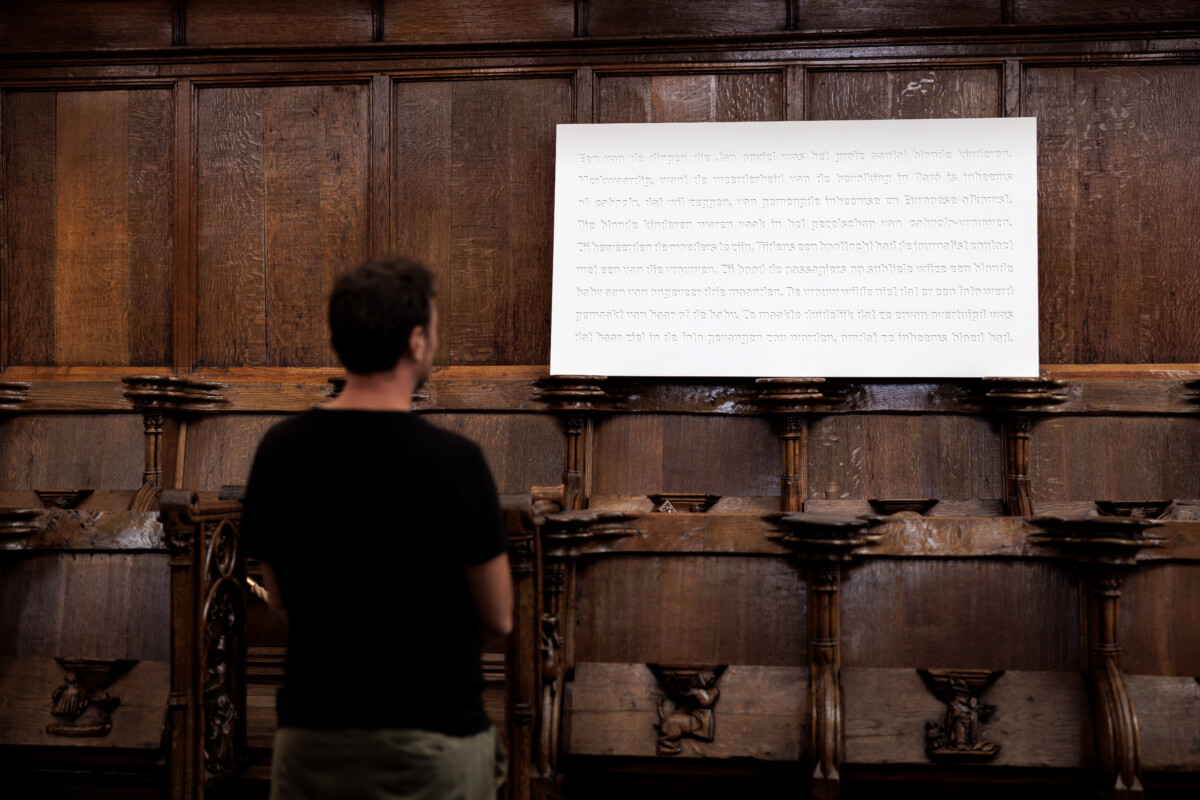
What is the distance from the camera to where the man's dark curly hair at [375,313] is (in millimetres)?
1214

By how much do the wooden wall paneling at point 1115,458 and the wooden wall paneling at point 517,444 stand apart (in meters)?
1.96

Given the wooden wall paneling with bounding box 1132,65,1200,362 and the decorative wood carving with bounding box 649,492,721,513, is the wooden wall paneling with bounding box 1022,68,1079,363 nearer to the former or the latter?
the wooden wall paneling with bounding box 1132,65,1200,362

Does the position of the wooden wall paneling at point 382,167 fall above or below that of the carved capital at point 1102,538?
above

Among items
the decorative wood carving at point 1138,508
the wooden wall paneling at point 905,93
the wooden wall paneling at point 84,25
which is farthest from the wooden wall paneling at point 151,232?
the decorative wood carving at point 1138,508

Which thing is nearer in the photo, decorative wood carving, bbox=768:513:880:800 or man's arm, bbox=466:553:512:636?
man's arm, bbox=466:553:512:636

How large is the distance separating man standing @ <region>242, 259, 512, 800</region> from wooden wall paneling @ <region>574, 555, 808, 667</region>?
155cm

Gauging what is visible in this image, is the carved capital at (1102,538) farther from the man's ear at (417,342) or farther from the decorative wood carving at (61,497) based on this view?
the decorative wood carving at (61,497)

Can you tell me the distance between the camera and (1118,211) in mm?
3777

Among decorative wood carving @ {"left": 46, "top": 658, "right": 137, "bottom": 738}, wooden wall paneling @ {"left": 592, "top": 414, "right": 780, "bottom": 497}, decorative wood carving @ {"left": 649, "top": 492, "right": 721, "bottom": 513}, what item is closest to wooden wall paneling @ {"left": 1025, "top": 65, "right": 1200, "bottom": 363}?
wooden wall paneling @ {"left": 592, "top": 414, "right": 780, "bottom": 497}

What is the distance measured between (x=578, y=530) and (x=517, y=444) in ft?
3.80

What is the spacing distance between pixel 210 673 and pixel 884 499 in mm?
2448

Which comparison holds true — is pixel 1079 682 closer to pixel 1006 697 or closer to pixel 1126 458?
pixel 1006 697

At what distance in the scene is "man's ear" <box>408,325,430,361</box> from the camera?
1.25 m

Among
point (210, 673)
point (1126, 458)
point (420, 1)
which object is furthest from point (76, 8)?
point (1126, 458)
